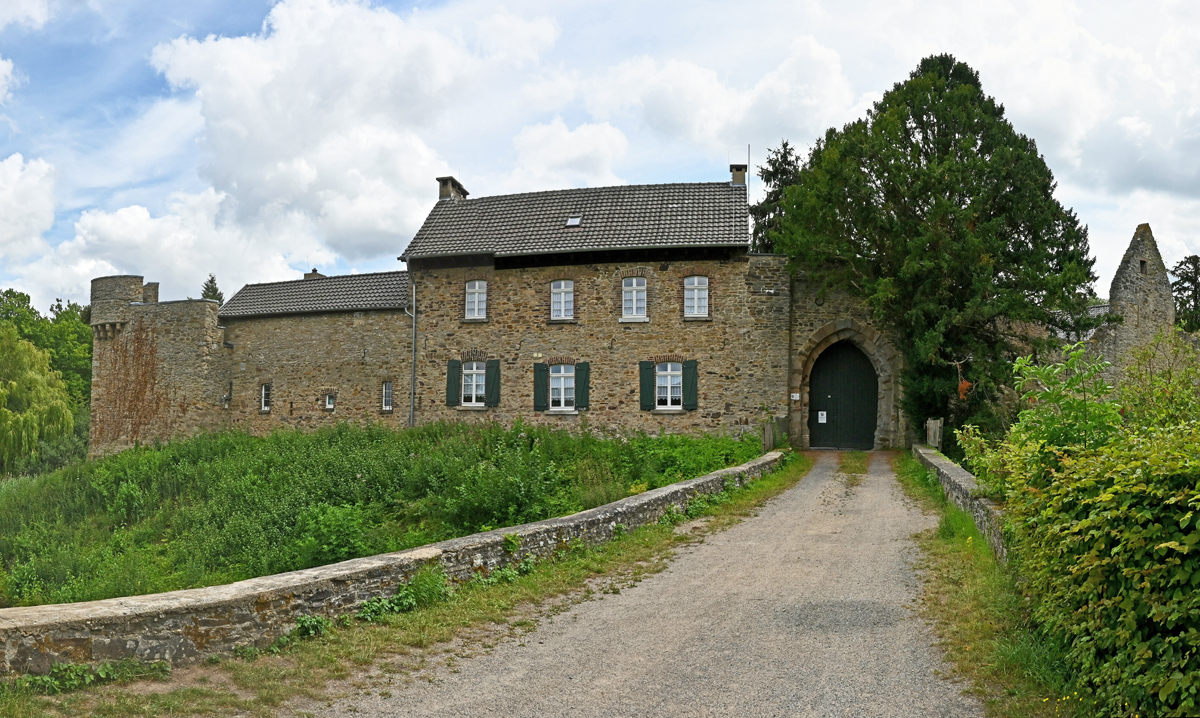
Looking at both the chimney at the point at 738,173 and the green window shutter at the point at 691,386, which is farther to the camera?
the chimney at the point at 738,173

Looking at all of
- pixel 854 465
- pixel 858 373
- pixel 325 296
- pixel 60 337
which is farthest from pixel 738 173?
pixel 60 337

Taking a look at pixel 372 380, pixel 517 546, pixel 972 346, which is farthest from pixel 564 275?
pixel 517 546

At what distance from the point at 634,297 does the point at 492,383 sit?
4727mm

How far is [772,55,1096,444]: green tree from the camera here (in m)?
19.4

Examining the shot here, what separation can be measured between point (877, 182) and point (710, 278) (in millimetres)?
4953

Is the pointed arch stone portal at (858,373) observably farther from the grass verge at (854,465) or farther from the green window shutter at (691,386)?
the green window shutter at (691,386)

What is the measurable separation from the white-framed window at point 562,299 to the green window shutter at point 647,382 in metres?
2.50

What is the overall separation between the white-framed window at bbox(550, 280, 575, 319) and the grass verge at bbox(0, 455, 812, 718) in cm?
1520

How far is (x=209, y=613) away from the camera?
543 centimetres

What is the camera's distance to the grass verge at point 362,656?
15.3ft

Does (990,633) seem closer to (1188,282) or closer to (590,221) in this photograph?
(590,221)

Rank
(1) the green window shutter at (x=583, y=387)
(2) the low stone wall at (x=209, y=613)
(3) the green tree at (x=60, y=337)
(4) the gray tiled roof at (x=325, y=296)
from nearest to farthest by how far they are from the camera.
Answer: (2) the low stone wall at (x=209, y=613) → (1) the green window shutter at (x=583, y=387) → (4) the gray tiled roof at (x=325, y=296) → (3) the green tree at (x=60, y=337)

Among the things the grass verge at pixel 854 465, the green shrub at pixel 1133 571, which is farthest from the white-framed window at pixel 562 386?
the green shrub at pixel 1133 571

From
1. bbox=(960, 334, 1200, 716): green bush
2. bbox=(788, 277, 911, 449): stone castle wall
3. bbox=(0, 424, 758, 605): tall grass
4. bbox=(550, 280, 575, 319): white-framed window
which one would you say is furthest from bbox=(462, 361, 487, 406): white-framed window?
bbox=(960, 334, 1200, 716): green bush
